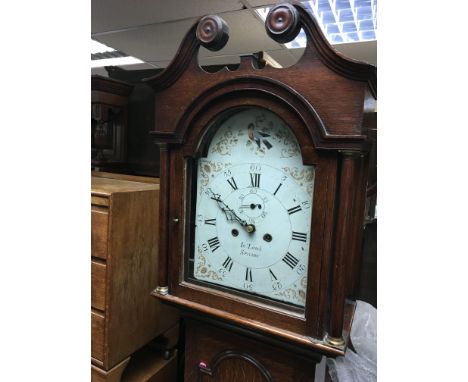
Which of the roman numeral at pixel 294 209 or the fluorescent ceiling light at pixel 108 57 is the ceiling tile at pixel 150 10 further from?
the roman numeral at pixel 294 209

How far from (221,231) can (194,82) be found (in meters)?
0.34

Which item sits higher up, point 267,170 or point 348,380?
point 267,170

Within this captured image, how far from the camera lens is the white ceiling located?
1.57 metres

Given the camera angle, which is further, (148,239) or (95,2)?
(95,2)

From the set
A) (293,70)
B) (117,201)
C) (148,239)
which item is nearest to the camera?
(293,70)

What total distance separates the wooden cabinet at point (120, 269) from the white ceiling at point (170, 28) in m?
1.09

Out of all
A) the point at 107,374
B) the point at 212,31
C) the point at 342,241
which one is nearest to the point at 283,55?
the point at 212,31

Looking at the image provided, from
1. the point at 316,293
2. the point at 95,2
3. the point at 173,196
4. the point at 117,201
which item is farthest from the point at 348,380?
the point at 95,2

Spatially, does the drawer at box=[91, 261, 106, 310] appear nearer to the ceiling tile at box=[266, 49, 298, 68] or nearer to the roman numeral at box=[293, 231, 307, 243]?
the roman numeral at box=[293, 231, 307, 243]

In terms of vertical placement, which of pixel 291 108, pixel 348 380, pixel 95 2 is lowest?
pixel 348 380

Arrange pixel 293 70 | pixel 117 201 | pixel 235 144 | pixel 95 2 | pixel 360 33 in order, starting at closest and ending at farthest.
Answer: pixel 293 70 < pixel 235 144 < pixel 117 201 < pixel 95 2 < pixel 360 33

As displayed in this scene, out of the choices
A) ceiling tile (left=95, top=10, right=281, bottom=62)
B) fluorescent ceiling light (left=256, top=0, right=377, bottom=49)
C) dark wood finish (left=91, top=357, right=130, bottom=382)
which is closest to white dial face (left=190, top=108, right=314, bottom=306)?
dark wood finish (left=91, top=357, right=130, bottom=382)

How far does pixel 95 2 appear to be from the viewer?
1.55 m

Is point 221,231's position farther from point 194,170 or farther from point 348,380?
point 348,380
